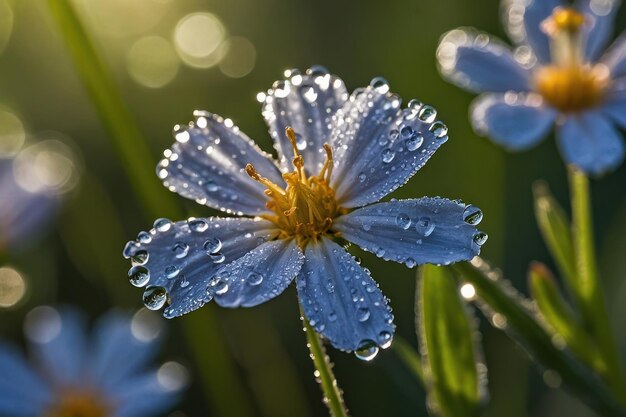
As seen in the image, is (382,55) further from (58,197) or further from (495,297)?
(495,297)

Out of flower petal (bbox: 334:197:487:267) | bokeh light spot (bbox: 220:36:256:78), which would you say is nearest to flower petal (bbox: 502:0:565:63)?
flower petal (bbox: 334:197:487:267)

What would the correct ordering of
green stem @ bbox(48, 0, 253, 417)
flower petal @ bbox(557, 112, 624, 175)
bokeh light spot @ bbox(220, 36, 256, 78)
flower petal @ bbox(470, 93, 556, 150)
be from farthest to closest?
bokeh light spot @ bbox(220, 36, 256, 78) < green stem @ bbox(48, 0, 253, 417) < flower petal @ bbox(470, 93, 556, 150) < flower petal @ bbox(557, 112, 624, 175)

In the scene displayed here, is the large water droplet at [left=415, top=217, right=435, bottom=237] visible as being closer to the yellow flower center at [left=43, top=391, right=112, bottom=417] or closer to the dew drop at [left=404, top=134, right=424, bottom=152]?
the dew drop at [left=404, top=134, right=424, bottom=152]

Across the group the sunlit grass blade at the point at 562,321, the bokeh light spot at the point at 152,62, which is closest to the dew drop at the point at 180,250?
the sunlit grass blade at the point at 562,321

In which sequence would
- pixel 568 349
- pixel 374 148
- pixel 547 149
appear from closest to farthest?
pixel 374 148, pixel 568 349, pixel 547 149

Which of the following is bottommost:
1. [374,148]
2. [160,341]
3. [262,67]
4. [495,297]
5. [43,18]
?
[495,297]

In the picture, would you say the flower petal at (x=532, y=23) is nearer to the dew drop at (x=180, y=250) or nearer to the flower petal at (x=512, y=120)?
the flower petal at (x=512, y=120)

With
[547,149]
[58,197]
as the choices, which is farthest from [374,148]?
[547,149]
